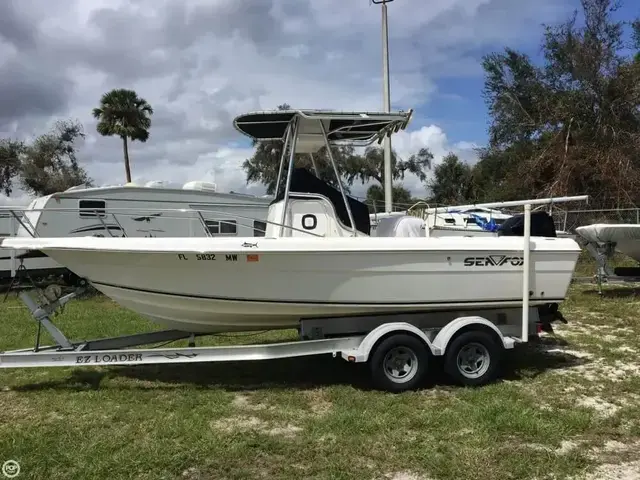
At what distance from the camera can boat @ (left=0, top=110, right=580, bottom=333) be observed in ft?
16.2

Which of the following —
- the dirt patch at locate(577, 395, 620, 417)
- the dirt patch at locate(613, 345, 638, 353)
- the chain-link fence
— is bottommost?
the dirt patch at locate(577, 395, 620, 417)

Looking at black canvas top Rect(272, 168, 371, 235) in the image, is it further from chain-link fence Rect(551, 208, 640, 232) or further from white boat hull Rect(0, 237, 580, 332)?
chain-link fence Rect(551, 208, 640, 232)

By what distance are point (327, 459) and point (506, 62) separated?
20368 millimetres

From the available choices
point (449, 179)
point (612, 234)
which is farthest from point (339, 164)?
point (449, 179)

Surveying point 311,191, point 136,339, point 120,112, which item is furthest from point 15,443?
point 120,112

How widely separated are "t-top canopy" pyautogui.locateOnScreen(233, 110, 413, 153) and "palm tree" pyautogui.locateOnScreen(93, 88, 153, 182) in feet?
66.5

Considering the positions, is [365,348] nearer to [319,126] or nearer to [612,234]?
[319,126]

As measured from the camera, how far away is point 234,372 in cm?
587

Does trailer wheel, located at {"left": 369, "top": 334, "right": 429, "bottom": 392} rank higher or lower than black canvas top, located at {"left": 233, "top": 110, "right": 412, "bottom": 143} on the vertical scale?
lower

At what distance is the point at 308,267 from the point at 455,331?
1.48m

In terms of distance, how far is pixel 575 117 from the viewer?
18.9 meters

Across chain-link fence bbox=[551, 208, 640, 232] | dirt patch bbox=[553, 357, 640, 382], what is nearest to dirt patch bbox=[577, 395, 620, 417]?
dirt patch bbox=[553, 357, 640, 382]

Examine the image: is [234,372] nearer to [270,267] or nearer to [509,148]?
[270,267]

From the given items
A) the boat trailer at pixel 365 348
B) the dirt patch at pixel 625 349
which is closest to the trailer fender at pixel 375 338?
the boat trailer at pixel 365 348
